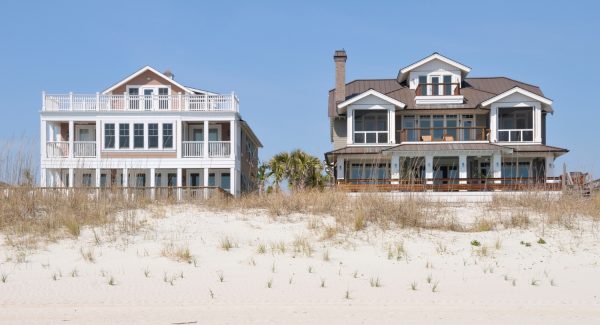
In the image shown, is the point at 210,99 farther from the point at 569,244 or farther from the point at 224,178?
the point at 569,244

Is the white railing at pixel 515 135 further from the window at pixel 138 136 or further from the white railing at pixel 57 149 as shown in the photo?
the white railing at pixel 57 149

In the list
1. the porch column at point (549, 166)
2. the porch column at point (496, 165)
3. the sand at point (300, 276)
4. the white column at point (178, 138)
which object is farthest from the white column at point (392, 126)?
the sand at point (300, 276)

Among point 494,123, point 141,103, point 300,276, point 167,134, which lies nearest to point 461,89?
point 494,123

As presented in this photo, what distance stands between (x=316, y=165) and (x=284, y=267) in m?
33.0

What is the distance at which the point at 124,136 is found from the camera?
143 ft

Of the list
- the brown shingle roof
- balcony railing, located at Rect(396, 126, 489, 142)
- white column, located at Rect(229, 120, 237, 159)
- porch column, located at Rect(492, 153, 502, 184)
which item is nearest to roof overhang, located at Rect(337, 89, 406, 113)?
the brown shingle roof

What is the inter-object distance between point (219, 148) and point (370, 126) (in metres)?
9.22

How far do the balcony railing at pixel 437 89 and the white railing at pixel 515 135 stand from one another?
370 centimetres

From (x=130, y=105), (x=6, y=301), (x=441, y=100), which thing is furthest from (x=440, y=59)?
(x=6, y=301)

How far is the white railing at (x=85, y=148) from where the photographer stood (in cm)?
4312

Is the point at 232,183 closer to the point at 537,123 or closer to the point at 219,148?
the point at 219,148

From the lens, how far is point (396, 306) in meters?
11.3

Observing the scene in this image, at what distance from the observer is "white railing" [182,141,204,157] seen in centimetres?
4356

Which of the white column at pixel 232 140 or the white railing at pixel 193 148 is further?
the white railing at pixel 193 148
